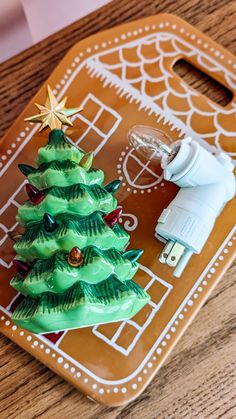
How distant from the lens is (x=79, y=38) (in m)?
0.63

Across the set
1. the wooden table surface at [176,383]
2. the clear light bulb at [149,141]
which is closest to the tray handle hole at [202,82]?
the clear light bulb at [149,141]

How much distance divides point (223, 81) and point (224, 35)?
2.3 inches

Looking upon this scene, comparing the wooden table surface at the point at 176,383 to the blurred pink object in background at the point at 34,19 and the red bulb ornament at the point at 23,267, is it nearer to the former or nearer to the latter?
the red bulb ornament at the point at 23,267

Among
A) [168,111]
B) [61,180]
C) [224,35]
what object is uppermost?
[224,35]

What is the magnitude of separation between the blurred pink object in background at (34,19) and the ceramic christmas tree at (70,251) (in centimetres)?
19

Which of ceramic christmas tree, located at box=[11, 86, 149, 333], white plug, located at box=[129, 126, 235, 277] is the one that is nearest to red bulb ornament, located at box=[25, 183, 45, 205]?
ceramic christmas tree, located at box=[11, 86, 149, 333]

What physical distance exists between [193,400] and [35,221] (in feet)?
0.76

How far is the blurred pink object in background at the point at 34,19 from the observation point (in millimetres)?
626

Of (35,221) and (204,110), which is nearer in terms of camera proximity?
(35,221)

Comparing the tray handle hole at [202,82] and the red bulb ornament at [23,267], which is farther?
the tray handle hole at [202,82]

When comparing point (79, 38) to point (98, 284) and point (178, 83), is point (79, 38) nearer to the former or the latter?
point (178, 83)

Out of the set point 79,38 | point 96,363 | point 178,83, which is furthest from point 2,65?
point 96,363

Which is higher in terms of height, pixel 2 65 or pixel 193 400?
pixel 2 65

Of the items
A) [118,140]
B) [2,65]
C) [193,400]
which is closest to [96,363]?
[193,400]
